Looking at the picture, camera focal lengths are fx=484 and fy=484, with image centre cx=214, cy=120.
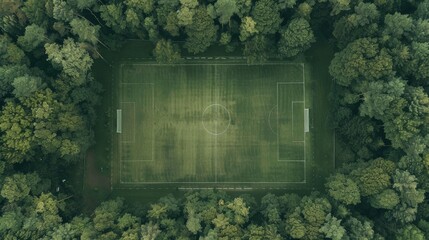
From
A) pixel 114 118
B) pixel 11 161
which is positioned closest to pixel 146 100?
pixel 114 118

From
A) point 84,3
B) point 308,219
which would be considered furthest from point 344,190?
point 84,3

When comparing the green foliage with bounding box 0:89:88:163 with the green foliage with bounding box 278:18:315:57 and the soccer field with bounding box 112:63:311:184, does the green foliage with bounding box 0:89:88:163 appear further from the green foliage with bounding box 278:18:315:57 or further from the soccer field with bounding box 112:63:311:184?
the green foliage with bounding box 278:18:315:57

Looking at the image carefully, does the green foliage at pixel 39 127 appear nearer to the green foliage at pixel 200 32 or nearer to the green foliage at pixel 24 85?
the green foliage at pixel 24 85

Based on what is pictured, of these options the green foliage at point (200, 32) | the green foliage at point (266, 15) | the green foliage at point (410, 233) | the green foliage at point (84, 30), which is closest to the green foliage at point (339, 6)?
the green foliage at point (266, 15)

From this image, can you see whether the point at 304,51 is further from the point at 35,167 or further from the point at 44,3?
the point at 35,167

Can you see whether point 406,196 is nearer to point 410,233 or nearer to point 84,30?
point 410,233
